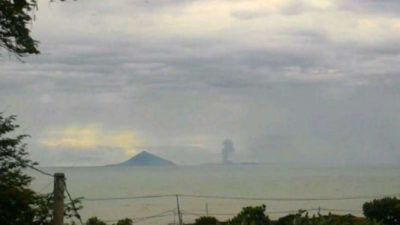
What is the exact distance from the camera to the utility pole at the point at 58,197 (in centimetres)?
1188

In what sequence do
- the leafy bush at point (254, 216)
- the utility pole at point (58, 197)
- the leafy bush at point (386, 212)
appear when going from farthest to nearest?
1. the leafy bush at point (386, 212)
2. the leafy bush at point (254, 216)
3. the utility pole at point (58, 197)

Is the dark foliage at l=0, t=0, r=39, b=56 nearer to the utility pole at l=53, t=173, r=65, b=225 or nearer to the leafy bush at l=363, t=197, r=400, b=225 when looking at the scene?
the utility pole at l=53, t=173, r=65, b=225

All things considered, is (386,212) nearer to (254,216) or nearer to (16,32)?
(254,216)

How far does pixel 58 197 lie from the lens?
39.1ft

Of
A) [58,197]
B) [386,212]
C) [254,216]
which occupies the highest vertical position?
[386,212]

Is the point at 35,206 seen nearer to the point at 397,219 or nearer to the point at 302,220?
the point at 302,220

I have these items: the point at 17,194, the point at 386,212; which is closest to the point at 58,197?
the point at 17,194

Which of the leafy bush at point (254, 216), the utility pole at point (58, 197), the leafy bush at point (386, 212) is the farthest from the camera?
the leafy bush at point (386, 212)

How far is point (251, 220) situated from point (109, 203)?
2400 inches

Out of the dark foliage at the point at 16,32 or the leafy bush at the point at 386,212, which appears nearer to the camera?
the dark foliage at the point at 16,32

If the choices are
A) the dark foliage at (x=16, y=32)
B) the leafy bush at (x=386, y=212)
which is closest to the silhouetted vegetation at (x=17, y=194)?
the dark foliage at (x=16, y=32)

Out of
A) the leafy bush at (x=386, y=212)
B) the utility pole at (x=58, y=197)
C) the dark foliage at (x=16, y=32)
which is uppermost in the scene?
the dark foliage at (x=16, y=32)

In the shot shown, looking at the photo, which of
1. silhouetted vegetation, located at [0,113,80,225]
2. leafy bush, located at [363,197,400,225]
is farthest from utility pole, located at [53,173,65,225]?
leafy bush, located at [363,197,400,225]

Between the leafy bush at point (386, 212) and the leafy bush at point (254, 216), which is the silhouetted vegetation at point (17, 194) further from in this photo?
the leafy bush at point (386, 212)
